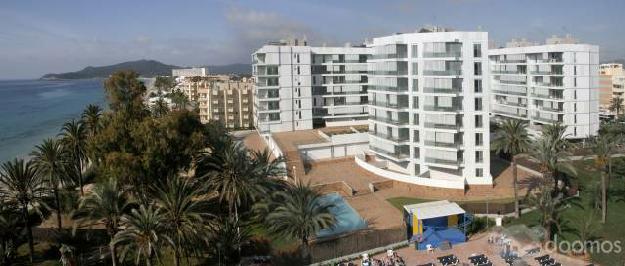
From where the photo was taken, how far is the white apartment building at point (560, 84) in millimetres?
69875

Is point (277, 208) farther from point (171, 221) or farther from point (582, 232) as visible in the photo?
point (582, 232)

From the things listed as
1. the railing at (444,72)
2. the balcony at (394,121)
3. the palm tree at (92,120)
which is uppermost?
the railing at (444,72)

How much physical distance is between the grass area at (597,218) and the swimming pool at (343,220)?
42.8ft

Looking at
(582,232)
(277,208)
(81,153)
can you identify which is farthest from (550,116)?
(81,153)

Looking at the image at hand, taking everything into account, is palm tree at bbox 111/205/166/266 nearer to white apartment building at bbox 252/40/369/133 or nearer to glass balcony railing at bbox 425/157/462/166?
glass balcony railing at bbox 425/157/462/166

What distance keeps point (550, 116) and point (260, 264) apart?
185 ft

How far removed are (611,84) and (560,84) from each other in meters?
69.4

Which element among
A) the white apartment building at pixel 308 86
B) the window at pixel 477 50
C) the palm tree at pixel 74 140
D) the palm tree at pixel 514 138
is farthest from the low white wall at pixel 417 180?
the palm tree at pixel 74 140

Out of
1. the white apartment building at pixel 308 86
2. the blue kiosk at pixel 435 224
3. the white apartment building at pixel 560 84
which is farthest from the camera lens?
the white apartment building at pixel 308 86

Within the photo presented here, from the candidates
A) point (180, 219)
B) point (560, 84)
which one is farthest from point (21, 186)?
point (560, 84)

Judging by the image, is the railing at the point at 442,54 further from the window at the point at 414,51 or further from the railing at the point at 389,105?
the railing at the point at 389,105

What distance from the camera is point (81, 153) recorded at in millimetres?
50125

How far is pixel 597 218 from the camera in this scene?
39938mm

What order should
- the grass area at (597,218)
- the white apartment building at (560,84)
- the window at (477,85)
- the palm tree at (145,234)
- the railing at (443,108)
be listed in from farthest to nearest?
the white apartment building at (560,84)
the railing at (443,108)
the window at (477,85)
the grass area at (597,218)
the palm tree at (145,234)
